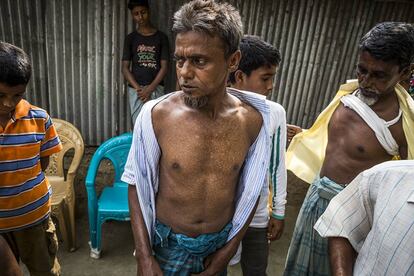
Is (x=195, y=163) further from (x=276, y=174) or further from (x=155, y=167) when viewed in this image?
(x=276, y=174)

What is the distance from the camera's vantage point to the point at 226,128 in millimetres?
1830

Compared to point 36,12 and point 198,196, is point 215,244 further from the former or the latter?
point 36,12

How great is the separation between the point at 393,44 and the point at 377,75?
8.8 inches

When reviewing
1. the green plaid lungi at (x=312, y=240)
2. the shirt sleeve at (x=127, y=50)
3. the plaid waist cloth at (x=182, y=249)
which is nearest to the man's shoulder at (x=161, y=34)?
the shirt sleeve at (x=127, y=50)

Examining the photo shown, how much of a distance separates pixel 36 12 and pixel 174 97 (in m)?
2.96

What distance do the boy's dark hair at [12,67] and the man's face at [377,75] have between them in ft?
7.56

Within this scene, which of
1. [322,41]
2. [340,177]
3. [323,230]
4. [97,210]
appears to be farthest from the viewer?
[322,41]

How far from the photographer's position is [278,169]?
236cm

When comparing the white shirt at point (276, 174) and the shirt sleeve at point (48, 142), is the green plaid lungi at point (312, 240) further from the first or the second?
the shirt sleeve at point (48, 142)

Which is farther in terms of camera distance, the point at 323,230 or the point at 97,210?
the point at 97,210

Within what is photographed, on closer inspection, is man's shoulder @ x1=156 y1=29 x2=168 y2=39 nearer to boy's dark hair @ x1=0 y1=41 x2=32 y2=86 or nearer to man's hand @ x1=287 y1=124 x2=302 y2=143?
man's hand @ x1=287 y1=124 x2=302 y2=143

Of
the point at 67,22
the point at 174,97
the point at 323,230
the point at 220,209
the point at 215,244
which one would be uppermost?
the point at 67,22

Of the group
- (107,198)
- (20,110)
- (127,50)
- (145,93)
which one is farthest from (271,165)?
(127,50)

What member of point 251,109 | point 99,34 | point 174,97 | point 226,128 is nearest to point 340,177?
point 251,109
